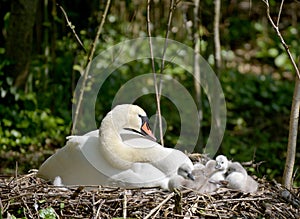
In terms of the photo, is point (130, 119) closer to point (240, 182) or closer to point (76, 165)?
point (76, 165)

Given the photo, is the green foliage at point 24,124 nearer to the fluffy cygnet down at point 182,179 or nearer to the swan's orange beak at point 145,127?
the swan's orange beak at point 145,127

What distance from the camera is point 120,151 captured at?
5258 millimetres

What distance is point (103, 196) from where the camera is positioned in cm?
491

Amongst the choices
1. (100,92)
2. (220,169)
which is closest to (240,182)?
(220,169)

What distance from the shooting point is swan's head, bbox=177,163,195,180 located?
5.08 m

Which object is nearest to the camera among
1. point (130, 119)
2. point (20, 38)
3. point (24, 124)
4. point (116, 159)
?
point (116, 159)

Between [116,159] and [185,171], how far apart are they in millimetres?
509

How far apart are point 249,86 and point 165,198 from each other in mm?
6795

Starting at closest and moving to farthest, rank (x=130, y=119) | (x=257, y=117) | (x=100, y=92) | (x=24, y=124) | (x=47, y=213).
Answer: (x=47, y=213) → (x=130, y=119) → (x=24, y=124) → (x=100, y=92) → (x=257, y=117)

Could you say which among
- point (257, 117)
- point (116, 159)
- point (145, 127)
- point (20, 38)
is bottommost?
point (257, 117)

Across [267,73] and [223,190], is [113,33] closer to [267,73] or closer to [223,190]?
[267,73]

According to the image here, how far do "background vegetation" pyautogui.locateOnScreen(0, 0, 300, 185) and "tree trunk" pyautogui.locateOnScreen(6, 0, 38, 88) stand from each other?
43mm

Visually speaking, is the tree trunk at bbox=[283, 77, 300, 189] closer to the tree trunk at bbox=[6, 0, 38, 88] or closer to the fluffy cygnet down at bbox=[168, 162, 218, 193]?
the fluffy cygnet down at bbox=[168, 162, 218, 193]

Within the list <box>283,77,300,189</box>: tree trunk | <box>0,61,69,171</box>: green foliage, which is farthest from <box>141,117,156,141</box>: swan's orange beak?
<box>0,61,69,171</box>: green foliage
